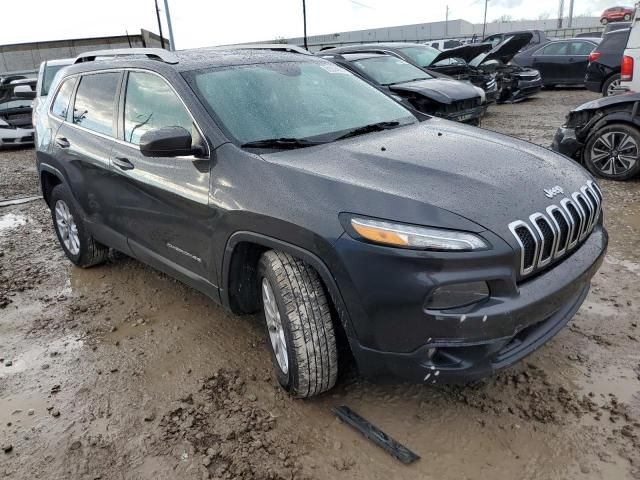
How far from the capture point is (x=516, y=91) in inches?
512

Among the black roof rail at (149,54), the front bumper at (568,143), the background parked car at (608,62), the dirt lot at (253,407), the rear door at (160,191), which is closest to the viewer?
the dirt lot at (253,407)

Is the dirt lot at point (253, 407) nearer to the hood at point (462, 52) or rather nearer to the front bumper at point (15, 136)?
the hood at point (462, 52)

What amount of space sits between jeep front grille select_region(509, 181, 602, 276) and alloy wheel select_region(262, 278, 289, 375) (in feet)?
3.74

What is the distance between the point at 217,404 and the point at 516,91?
12.5m

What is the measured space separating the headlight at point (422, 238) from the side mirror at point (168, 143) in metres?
1.17

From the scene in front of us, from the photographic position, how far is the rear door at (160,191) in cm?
283

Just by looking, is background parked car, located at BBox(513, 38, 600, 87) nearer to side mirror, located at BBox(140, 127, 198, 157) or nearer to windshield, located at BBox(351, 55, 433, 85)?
windshield, located at BBox(351, 55, 433, 85)

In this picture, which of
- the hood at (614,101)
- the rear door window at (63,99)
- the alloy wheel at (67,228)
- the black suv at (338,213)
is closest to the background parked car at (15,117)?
the alloy wheel at (67,228)

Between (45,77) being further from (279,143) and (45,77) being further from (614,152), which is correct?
(614,152)

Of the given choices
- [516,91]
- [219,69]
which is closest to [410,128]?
[219,69]

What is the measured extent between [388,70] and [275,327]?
6891 millimetres

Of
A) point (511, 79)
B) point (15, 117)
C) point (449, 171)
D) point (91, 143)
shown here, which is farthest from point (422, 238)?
point (15, 117)

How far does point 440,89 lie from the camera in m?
7.89

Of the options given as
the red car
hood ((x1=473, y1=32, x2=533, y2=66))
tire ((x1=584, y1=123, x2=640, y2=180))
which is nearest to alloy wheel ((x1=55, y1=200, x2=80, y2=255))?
tire ((x1=584, y1=123, x2=640, y2=180))
